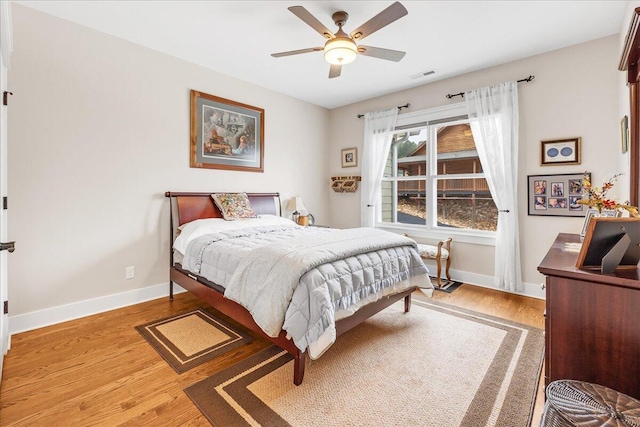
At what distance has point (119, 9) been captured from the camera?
2523 mm

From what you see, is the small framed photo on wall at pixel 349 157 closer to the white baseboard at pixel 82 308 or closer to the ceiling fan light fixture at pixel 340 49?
the ceiling fan light fixture at pixel 340 49

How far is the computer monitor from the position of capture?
1188mm

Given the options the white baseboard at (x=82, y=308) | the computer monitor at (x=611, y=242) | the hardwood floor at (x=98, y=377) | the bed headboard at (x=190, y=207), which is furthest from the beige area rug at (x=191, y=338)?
the computer monitor at (x=611, y=242)

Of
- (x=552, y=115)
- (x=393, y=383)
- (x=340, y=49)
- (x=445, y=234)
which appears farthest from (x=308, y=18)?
(x=445, y=234)

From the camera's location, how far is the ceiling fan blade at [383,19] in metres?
2.00

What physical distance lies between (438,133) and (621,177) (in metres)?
2.01

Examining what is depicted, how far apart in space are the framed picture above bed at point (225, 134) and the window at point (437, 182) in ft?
6.90

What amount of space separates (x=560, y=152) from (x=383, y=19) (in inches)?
97.2

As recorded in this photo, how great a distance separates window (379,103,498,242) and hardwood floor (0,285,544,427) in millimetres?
1541

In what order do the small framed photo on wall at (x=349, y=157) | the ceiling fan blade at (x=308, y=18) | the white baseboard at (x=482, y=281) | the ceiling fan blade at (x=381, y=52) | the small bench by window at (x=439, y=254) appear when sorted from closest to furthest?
the ceiling fan blade at (x=308, y=18) → the ceiling fan blade at (x=381, y=52) → the white baseboard at (x=482, y=281) → the small bench by window at (x=439, y=254) → the small framed photo on wall at (x=349, y=157)

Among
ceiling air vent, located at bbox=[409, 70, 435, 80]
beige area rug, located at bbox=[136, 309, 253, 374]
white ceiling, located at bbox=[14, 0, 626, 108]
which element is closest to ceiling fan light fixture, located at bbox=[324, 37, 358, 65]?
white ceiling, located at bbox=[14, 0, 626, 108]

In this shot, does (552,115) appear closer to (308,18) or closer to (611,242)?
(611,242)

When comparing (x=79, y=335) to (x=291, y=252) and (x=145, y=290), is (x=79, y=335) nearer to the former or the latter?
(x=145, y=290)

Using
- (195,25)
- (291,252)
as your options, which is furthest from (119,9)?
(291,252)
